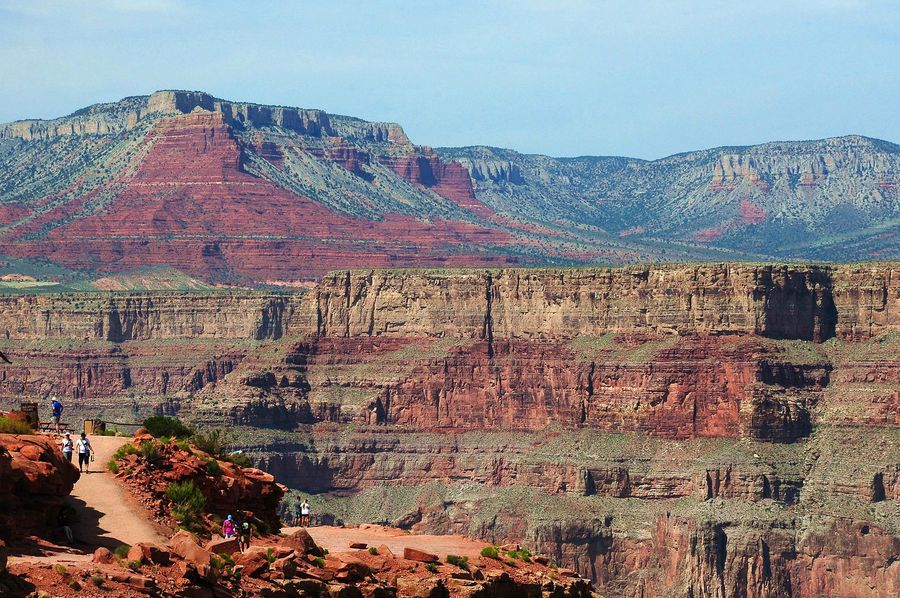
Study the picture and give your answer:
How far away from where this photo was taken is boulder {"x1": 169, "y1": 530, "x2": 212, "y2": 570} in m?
38.4

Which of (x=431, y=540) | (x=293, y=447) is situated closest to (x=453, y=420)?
(x=293, y=447)

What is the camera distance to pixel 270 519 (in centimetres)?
4559

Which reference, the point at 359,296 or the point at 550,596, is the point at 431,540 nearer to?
the point at 550,596

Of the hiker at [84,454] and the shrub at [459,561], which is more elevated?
the hiker at [84,454]

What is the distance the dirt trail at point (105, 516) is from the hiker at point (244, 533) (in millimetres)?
1536

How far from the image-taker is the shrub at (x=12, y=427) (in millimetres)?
43653

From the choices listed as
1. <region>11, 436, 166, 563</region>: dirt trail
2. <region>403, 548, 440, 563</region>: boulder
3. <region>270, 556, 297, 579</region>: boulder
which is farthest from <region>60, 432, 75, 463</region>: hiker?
<region>403, 548, 440, 563</region>: boulder

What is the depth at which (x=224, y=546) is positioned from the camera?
134ft

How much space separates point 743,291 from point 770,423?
31.7ft

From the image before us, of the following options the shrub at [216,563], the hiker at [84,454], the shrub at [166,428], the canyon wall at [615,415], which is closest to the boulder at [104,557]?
the shrub at [216,563]

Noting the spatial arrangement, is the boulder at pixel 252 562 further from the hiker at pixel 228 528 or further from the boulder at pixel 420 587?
the boulder at pixel 420 587

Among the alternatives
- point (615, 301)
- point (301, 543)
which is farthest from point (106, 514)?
point (615, 301)

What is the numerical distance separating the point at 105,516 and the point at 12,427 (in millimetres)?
2987

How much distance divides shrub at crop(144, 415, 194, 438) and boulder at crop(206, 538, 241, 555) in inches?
399
